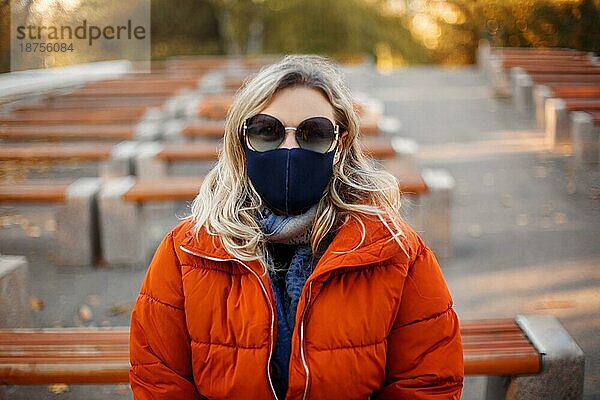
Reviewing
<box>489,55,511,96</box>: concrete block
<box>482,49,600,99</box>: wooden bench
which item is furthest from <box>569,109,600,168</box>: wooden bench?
<box>489,55,511,96</box>: concrete block

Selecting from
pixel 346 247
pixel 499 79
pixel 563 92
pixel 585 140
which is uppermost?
pixel 499 79

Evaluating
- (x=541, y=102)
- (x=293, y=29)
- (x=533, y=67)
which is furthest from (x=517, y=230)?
(x=293, y=29)

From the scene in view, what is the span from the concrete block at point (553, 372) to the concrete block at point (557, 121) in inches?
115

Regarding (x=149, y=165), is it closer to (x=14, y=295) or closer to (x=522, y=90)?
(x=14, y=295)

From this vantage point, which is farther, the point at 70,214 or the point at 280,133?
the point at 70,214

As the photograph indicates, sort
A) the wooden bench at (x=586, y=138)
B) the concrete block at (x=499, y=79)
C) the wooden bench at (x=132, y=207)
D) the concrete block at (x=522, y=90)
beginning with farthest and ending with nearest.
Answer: the concrete block at (x=499, y=79) < the concrete block at (x=522, y=90) < the wooden bench at (x=132, y=207) < the wooden bench at (x=586, y=138)

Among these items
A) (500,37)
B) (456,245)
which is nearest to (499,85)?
(500,37)

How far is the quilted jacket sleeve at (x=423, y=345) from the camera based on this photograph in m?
2.07

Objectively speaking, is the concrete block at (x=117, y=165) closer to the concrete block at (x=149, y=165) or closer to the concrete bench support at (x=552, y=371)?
the concrete block at (x=149, y=165)

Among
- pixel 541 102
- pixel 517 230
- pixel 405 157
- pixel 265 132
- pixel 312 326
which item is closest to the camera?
pixel 312 326

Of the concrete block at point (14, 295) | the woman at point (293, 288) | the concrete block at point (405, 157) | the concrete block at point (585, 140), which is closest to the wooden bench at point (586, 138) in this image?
the concrete block at point (585, 140)

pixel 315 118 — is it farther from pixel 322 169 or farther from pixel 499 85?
pixel 499 85

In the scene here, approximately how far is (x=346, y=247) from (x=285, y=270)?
0.25 meters

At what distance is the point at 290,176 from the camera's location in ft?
6.88
